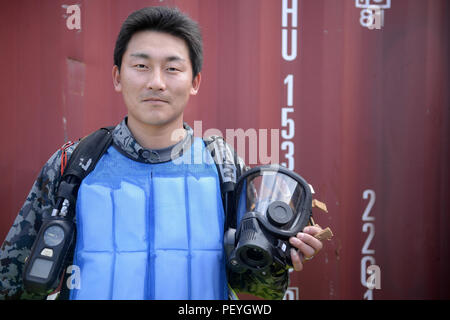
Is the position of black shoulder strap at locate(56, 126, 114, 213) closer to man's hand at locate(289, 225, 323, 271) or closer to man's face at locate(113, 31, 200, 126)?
man's face at locate(113, 31, 200, 126)

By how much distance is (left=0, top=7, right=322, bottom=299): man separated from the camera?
40.5 inches

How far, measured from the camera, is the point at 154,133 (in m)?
1.17

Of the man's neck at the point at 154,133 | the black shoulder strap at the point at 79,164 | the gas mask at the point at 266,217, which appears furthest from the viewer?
the man's neck at the point at 154,133

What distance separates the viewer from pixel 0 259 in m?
1.09

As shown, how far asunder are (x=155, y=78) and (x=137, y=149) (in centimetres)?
27

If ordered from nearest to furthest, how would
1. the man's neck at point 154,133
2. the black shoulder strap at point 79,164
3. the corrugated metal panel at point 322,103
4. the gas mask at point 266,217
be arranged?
1. the gas mask at point 266,217
2. the black shoulder strap at point 79,164
3. the man's neck at point 154,133
4. the corrugated metal panel at point 322,103

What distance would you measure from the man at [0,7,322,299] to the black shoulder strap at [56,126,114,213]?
0.08ft

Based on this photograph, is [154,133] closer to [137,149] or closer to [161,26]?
[137,149]

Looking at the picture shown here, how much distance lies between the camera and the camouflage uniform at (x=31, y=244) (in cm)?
109

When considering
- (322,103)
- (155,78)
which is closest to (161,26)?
(155,78)

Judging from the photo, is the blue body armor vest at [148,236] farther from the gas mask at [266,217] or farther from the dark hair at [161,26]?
the dark hair at [161,26]

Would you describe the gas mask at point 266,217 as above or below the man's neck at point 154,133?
below

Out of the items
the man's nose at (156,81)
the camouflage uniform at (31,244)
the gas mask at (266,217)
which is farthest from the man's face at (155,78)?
the gas mask at (266,217)

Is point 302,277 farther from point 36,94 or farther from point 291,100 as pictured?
point 36,94
